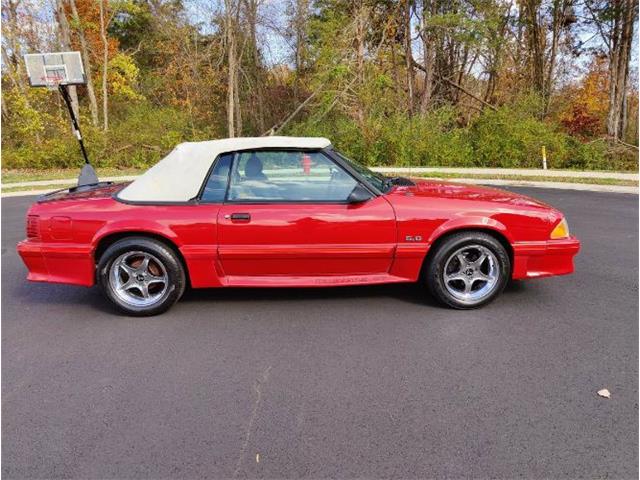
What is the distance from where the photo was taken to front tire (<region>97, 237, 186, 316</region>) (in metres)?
3.71

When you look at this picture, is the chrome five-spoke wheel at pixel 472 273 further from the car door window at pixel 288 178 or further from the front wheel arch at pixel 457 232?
the car door window at pixel 288 178

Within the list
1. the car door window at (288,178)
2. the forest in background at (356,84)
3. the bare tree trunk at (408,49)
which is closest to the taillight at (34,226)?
the car door window at (288,178)

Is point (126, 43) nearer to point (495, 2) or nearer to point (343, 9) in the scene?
point (343, 9)

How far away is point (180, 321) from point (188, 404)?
1215 millimetres

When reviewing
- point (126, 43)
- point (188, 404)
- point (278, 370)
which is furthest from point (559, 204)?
point (126, 43)

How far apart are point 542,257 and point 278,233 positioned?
219cm

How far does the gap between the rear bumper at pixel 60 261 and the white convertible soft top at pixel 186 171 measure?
1.91 ft

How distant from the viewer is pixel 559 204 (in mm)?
9031

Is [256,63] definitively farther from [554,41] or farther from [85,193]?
[85,193]

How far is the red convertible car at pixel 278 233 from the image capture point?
12.1 ft

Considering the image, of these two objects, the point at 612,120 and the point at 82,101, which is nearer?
the point at 612,120

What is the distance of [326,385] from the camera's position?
278 cm

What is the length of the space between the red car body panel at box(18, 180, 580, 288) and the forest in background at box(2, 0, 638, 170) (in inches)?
543

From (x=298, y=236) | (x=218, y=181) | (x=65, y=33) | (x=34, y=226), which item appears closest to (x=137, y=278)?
(x=34, y=226)
